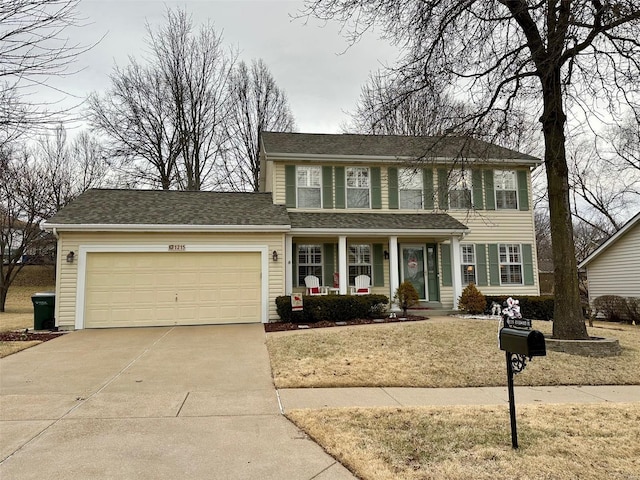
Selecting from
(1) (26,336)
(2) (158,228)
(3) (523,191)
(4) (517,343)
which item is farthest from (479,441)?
(3) (523,191)

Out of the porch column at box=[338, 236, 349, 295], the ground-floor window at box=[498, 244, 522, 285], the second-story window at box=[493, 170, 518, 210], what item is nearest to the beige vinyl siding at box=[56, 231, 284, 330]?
the porch column at box=[338, 236, 349, 295]

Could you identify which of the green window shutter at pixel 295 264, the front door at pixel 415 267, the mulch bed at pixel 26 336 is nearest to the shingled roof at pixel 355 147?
the green window shutter at pixel 295 264

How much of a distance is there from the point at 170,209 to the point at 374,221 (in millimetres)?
6592

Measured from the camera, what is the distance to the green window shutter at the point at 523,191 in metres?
15.3

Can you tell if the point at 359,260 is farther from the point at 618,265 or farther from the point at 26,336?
the point at 618,265

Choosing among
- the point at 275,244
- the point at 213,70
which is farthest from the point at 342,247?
the point at 213,70

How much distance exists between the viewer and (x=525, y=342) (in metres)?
3.39

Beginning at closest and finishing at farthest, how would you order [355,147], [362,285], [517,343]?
1. [517,343]
2. [362,285]
3. [355,147]

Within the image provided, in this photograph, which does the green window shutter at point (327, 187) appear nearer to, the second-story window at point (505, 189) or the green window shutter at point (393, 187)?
the green window shutter at point (393, 187)

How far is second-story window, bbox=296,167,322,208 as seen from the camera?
14344 millimetres

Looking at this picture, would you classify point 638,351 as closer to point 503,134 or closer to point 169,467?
point 503,134

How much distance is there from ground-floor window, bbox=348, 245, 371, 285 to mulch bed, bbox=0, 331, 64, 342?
885cm

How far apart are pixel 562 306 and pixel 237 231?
8.34m

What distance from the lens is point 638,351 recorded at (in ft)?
26.7
